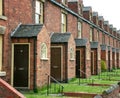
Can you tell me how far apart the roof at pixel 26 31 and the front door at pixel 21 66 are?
2.04 ft

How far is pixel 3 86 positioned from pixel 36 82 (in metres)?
7.51

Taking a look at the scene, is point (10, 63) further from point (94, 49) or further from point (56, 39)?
point (94, 49)

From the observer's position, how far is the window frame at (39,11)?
77.5 feet

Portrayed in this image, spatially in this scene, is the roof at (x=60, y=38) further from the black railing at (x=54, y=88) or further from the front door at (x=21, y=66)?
the front door at (x=21, y=66)

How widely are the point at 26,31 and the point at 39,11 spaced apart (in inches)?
202

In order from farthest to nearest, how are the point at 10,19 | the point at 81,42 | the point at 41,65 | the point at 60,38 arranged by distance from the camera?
the point at 81,42 < the point at 60,38 < the point at 41,65 < the point at 10,19

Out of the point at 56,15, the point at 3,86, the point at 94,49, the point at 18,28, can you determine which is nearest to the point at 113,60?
the point at 94,49

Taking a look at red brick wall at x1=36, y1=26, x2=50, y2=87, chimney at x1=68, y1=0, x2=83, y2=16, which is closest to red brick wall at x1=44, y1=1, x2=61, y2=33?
red brick wall at x1=36, y1=26, x2=50, y2=87

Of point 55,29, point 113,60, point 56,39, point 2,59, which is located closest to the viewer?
point 2,59

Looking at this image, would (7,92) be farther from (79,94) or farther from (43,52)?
(43,52)

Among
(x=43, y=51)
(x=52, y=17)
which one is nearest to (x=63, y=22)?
(x=52, y=17)

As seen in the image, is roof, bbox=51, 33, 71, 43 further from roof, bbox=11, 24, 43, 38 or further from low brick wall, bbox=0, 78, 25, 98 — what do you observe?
low brick wall, bbox=0, 78, 25, 98

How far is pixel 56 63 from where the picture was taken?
2545cm

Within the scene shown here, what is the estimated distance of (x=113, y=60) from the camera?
2212 inches
